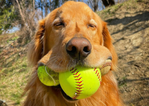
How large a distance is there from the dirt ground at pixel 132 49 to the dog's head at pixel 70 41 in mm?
1407

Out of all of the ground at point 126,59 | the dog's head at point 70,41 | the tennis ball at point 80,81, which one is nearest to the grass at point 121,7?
the ground at point 126,59

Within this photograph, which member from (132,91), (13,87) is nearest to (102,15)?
(132,91)

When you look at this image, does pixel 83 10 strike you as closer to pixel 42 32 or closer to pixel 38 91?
pixel 42 32

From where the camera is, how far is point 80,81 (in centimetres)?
151

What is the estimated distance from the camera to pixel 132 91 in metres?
3.66

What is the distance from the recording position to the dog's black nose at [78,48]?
1473mm

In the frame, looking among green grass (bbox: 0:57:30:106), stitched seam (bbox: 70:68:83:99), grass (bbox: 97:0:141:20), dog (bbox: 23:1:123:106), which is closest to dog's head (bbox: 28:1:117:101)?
dog (bbox: 23:1:123:106)

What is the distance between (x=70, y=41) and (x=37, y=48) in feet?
4.16

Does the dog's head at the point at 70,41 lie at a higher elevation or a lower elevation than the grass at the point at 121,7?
higher

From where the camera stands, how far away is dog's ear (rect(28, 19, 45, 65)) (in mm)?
2605

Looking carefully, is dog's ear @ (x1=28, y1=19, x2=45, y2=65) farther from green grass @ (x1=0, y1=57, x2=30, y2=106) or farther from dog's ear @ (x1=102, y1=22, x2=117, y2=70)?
green grass @ (x1=0, y1=57, x2=30, y2=106)

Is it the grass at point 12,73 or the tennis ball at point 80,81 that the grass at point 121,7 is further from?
the tennis ball at point 80,81

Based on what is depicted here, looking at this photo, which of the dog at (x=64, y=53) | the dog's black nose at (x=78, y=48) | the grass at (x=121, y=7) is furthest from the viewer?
the grass at (x=121, y=7)

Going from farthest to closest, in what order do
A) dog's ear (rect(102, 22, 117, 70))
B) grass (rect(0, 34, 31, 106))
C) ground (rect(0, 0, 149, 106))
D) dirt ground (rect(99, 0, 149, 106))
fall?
grass (rect(0, 34, 31, 106)) → ground (rect(0, 0, 149, 106)) → dirt ground (rect(99, 0, 149, 106)) → dog's ear (rect(102, 22, 117, 70))
